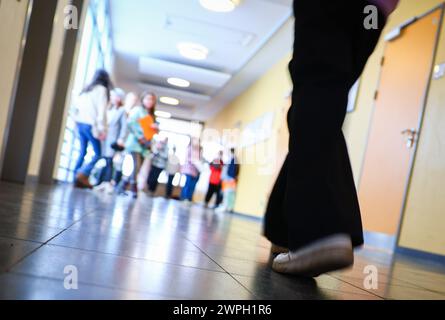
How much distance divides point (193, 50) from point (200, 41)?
36 cm

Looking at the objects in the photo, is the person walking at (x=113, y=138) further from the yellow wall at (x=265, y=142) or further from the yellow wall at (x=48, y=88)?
the yellow wall at (x=265, y=142)

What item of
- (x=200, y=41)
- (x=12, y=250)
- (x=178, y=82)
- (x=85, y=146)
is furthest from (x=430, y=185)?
(x=178, y=82)

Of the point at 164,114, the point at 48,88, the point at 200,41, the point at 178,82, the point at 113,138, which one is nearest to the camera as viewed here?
the point at 48,88

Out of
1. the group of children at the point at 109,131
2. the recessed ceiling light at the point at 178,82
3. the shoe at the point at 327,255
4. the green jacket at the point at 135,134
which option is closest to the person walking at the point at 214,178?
the recessed ceiling light at the point at 178,82

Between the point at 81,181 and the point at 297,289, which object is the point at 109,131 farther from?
the point at 297,289

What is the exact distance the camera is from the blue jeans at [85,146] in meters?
5.68

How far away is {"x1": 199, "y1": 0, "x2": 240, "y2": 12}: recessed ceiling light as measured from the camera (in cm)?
642

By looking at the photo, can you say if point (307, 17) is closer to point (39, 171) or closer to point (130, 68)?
point (39, 171)

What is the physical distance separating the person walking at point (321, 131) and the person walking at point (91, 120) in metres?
4.63

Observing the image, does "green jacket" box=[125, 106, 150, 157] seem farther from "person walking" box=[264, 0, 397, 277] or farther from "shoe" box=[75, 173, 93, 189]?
"person walking" box=[264, 0, 397, 277]

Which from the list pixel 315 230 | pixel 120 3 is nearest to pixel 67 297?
pixel 315 230

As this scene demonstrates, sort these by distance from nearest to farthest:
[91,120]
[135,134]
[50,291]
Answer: [50,291] → [91,120] → [135,134]

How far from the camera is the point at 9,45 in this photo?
294cm

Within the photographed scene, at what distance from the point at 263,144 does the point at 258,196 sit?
1.10 meters
